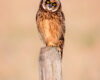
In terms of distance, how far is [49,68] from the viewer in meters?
1.38

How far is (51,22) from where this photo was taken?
192 cm

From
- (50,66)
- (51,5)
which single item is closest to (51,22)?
(51,5)

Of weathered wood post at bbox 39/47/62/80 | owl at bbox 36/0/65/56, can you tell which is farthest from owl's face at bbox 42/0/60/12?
weathered wood post at bbox 39/47/62/80

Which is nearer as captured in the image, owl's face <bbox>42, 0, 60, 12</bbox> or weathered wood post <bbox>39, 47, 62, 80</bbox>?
weathered wood post <bbox>39, 47, 62, 80</bbox>

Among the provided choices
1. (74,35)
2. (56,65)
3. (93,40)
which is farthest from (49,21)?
(93,40)

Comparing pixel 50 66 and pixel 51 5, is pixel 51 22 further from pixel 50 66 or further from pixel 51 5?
pixel 50 66

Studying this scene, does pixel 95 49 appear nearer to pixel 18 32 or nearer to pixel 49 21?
pixel 18 32

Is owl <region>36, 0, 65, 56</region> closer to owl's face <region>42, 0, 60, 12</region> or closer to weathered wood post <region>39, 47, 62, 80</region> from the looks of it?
owl's face <region>42, 0, 60, 12</region>

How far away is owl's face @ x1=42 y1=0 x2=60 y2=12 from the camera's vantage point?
1.81 meters

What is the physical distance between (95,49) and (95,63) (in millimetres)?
165

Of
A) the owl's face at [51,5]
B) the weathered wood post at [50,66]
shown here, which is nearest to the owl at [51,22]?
the owl's face at [51,5]

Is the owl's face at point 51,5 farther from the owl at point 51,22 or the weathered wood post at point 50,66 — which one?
the weathered wood post at point 50,66

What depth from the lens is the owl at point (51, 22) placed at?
6.09ft

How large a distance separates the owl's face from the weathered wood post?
0.47 meters
